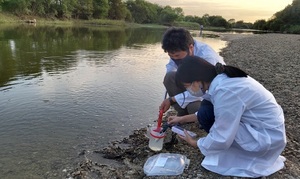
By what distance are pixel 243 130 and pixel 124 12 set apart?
93.4 m

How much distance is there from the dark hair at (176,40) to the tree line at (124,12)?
171 feet

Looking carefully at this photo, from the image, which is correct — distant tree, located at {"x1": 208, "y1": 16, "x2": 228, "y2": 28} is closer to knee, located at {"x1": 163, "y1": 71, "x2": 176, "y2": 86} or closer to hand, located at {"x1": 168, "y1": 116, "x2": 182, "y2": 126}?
knee, located at {"x1": 163, "y1": 71, "x2": 176, "y2": 86}

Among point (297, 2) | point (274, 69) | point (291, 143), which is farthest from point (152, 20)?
point (291, 143)

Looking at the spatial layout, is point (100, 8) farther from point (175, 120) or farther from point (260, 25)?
point (175, 120)

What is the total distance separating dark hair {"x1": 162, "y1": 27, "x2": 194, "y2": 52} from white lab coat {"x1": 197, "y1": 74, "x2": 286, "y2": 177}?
3.43ft

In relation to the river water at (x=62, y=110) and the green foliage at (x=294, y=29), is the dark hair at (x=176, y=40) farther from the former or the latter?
the green foliage at (x=294, y=29)

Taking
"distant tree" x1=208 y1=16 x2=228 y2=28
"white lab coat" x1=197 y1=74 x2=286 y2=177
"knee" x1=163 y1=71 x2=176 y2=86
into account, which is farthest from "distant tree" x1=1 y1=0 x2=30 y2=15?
"distant tree" x1=208 y1=16 x2=228 y2=28

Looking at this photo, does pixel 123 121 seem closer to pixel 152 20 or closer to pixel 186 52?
pixel 186 52

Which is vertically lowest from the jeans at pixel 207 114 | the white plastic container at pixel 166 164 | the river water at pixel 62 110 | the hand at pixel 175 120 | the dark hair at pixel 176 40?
the river water at pixel 62 110

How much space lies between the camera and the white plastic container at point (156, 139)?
13.4ft

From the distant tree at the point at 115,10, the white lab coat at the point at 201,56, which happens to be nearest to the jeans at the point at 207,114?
the white lab coat at the point at 201,56

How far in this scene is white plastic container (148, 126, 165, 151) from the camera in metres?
4.09

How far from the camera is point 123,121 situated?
242 inches

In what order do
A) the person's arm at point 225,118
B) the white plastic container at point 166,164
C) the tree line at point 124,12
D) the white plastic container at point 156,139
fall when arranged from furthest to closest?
the tree line at point 124,12, the white plastic container at point 156,139, the white plastic container at point 166,164, the person's arm at point 225,118
